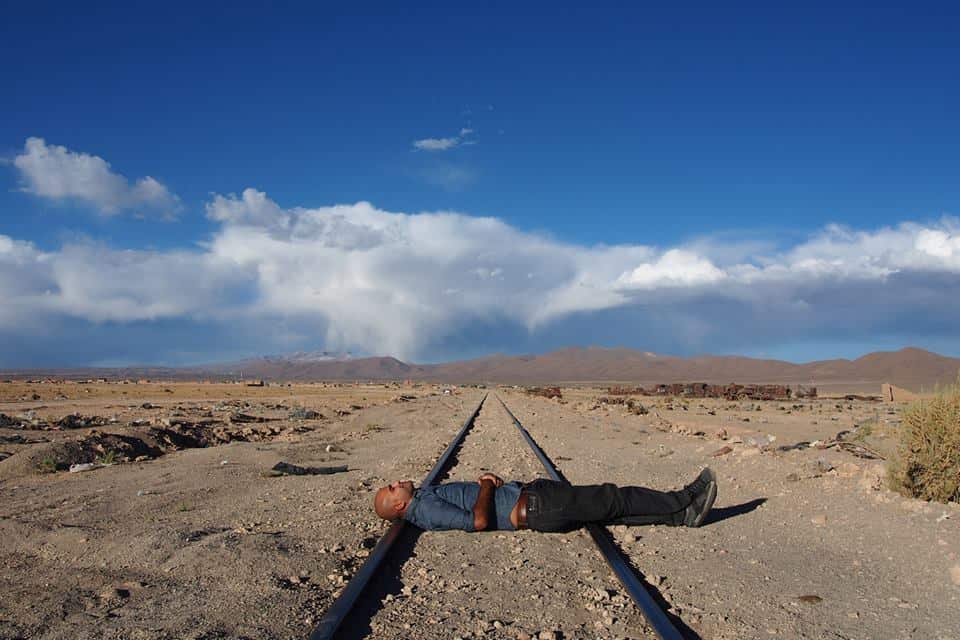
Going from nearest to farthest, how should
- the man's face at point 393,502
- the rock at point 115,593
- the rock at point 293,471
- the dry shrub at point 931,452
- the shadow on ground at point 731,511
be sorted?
the rock at point 115,593 < the man's face at point 393,502 < the shadow on ground at point 731,511 < the dry shrub at point 931,452 < the rock at point 293,471

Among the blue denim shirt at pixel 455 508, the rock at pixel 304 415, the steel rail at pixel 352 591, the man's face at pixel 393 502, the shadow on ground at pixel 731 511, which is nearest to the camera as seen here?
the steel rail at pixel 352 591

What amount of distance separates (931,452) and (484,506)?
581cm

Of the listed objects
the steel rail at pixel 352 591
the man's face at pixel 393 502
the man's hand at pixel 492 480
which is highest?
the man's hand at pixel 492 480

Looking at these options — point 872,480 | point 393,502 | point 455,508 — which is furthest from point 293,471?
point 872,480

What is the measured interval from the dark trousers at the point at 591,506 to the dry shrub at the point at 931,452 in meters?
3.78

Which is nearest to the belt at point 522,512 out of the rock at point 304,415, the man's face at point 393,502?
the man's face at point 393,502

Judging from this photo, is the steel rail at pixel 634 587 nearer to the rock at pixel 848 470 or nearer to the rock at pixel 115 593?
the rock at pixel 115 593

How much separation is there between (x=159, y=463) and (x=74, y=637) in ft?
33.5

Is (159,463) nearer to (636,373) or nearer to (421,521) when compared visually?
(421,521)

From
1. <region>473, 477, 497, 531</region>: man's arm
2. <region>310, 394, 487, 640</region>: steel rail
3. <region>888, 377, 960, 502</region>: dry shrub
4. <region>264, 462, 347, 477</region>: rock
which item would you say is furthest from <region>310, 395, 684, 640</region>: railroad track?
<region>264, 462, 347, 477</region>: rock

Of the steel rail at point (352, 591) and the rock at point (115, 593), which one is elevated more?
the steel rail at point (352, 591)

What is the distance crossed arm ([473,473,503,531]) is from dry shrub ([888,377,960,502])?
558cm

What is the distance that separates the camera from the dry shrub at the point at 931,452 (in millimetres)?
8469

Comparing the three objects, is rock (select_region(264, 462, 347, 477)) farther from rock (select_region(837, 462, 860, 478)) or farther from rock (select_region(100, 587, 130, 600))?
rock (select_region(837, 462, 860, 478))
